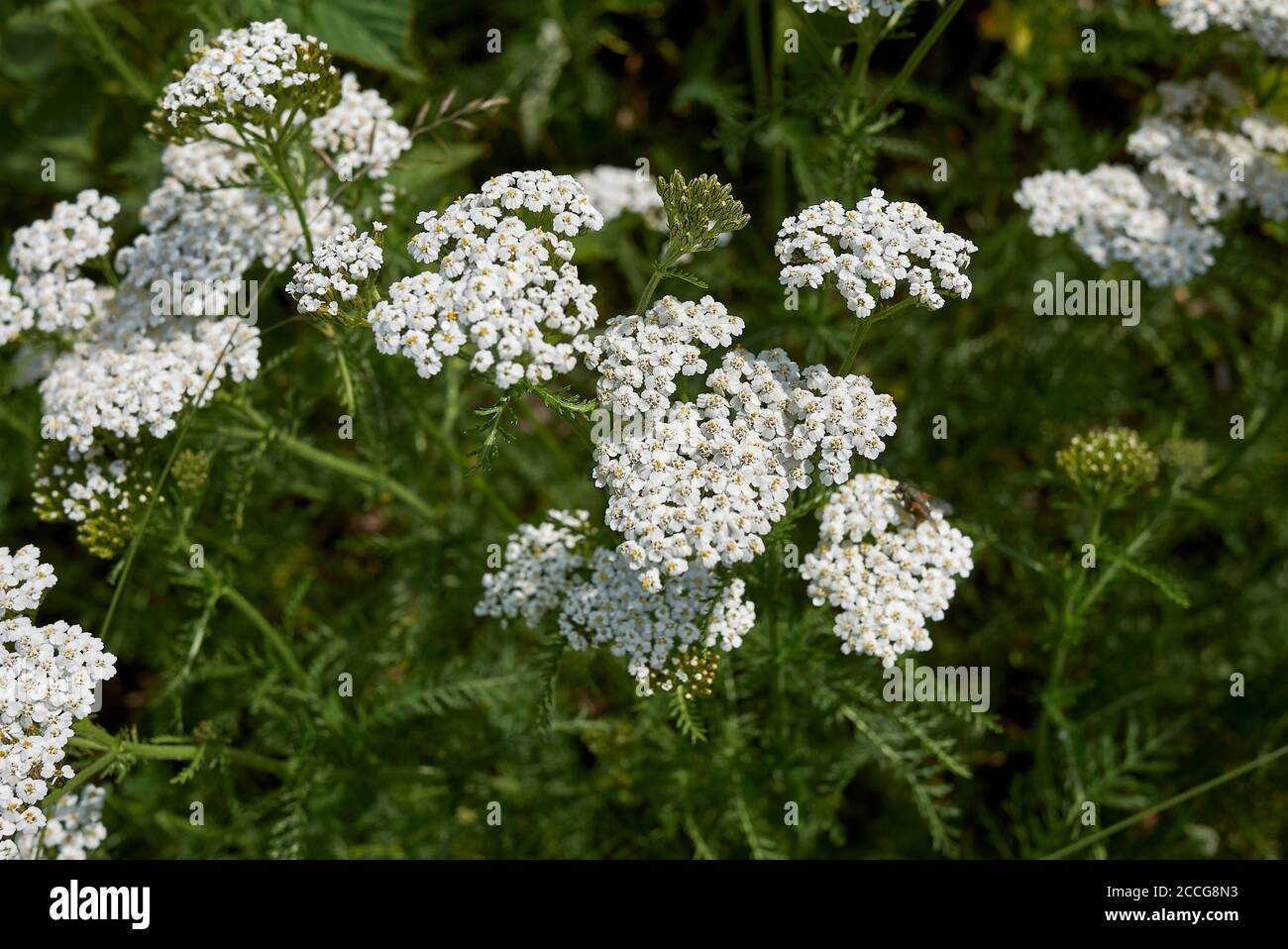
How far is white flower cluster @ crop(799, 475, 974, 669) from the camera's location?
399 cm

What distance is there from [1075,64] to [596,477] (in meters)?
5.27

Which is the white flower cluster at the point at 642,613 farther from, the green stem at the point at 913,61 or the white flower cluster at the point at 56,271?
the white flower cluster at the point at 56,271

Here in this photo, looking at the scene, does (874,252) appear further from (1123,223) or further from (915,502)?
(1123,223)

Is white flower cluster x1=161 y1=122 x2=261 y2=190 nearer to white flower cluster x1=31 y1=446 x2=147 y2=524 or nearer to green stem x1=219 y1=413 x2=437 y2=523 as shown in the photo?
green stem x1=219 y1=413 x2=437 y2=523

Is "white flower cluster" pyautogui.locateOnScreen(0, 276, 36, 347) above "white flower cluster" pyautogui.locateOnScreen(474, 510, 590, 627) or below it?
above

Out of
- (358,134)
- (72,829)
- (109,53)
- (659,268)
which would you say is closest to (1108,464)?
(659,268)

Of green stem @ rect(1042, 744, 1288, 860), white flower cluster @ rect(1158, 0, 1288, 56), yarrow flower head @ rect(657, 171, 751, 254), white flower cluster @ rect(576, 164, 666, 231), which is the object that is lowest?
green stem @ rect(1042, 744, 1288, 860)

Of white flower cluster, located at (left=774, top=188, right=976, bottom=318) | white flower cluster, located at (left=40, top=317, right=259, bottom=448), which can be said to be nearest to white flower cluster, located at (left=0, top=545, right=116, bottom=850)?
white flower cluster, located at (left=40, top=317, right=259, bottom=448)

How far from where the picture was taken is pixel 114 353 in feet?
15.2

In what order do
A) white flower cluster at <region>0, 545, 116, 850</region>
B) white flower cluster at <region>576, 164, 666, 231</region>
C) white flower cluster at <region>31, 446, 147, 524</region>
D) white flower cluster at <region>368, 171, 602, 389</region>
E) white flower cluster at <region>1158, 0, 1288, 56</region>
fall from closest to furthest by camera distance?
white flower cluster at <region>368, 171, 602, 389</region>, white flower cluster at <region>0, 545, 116, 850</region>, white flower cluster at <region>31, 446, 147, 524</region>, white flower cluster at <region>1158, 0, 1288, 56</region>, white flower cluster at <region>576, 164, 666, 231</region>

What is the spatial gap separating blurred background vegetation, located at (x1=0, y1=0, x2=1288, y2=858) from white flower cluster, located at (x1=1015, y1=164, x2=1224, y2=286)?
1.25 feet

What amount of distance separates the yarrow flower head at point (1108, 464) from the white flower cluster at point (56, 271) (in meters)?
4.04
